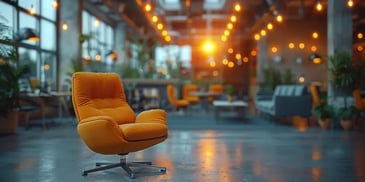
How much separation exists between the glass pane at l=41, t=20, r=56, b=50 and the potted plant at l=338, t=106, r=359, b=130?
8170 mm

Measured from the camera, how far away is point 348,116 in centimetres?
786

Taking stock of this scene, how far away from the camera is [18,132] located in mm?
7500

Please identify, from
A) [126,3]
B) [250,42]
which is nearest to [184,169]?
[126,3]

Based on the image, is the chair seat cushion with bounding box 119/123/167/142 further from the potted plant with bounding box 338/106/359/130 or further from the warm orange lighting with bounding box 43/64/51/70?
the warm orange lighting with bounding box 43/64/51/70

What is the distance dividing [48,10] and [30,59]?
189 cm

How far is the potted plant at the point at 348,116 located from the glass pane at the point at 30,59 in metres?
7.83

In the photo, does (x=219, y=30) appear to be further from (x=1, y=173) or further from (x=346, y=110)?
(x=1, y=173)

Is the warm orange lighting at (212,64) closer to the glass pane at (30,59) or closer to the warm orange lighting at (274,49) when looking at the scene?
the warm orange lighting at (274,49)

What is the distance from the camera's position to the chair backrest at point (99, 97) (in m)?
4.13

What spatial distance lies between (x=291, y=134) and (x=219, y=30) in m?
16.4

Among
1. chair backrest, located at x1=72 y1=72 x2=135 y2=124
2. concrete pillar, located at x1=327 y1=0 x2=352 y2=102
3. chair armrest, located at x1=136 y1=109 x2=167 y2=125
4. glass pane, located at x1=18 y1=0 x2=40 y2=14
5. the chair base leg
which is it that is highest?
glass pane, located at x1=18 y1=0 x2=40 y2=14

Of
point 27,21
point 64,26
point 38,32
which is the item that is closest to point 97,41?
point 64,26

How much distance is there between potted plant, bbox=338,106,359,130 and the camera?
789 cm

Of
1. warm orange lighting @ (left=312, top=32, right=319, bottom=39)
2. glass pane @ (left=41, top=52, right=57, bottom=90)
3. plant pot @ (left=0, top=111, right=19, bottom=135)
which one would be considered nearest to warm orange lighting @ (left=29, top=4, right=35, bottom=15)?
glass pane @ (left=41, top=52, right=57, bottom=90)
